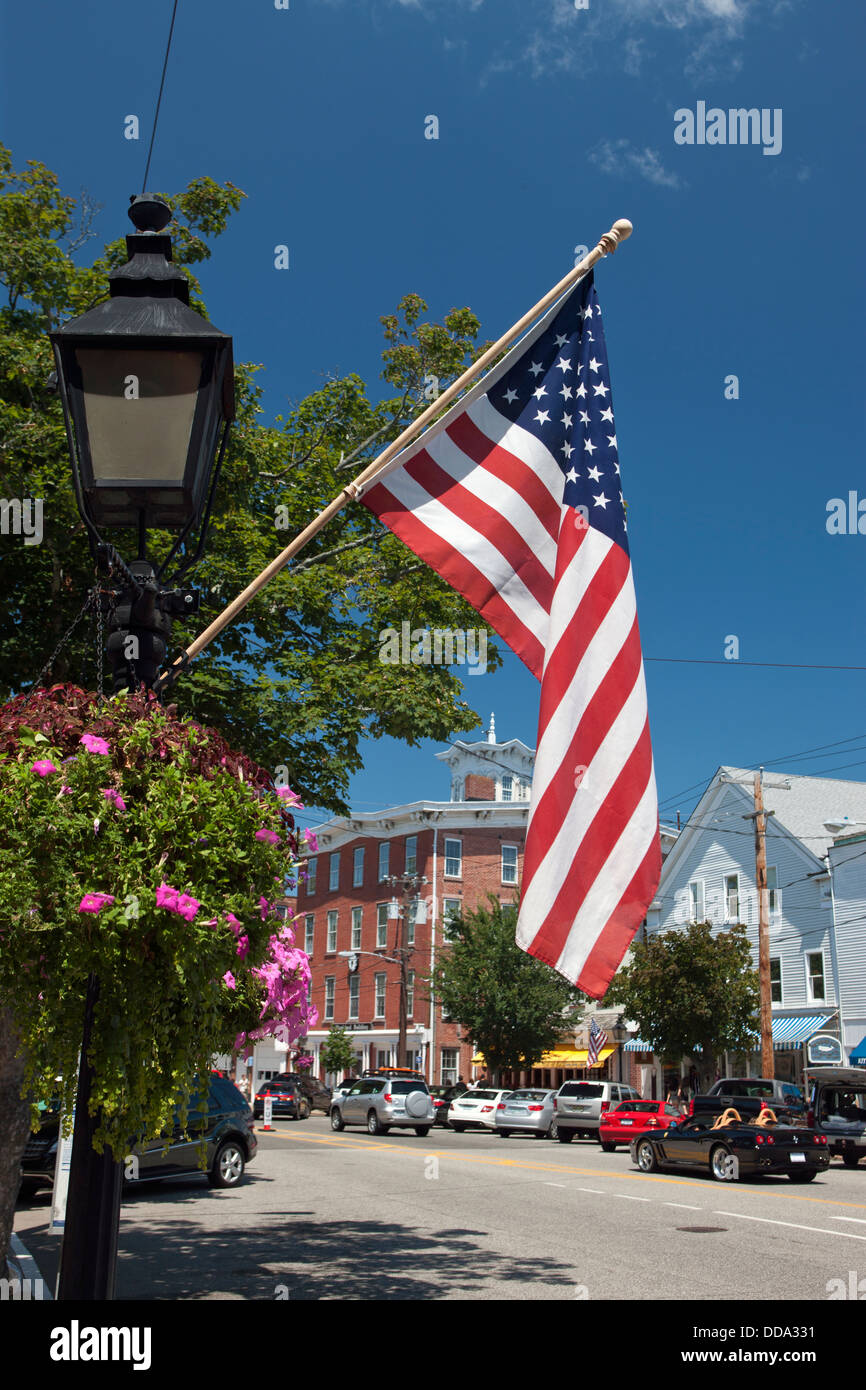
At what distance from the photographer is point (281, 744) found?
12117 millimetres

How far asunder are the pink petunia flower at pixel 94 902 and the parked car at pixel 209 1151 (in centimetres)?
1501

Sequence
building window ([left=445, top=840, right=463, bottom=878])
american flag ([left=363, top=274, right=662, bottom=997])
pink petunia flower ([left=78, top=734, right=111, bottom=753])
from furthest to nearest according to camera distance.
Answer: building window ([left=445, top=840, right=463, bottom=878]), american flag ([left=363, top=274, right=662, bottom=997]), pink petunia flower ([left=78, top=734, right=111, bottom=753])

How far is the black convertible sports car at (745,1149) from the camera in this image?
69.5ft

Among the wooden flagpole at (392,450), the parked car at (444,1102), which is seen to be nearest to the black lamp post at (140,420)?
the wooden flagpole at (392,450)

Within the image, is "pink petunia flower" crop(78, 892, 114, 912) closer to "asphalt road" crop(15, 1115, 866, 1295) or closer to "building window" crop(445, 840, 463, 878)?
"asphalt road" crop(15, 1115, 866, 1295)

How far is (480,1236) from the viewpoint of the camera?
539 inches

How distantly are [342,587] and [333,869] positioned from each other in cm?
5938

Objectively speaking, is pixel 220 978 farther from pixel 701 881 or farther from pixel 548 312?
pixel 701 881

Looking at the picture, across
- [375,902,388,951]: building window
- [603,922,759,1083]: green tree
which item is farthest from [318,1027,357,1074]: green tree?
[603,922,759,1083]: green tree

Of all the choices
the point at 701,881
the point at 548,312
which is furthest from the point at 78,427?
the point at 701,881

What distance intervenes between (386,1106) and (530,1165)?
13.8 meters

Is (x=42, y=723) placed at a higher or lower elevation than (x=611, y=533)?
lower

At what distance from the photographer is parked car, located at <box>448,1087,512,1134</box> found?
135 ft

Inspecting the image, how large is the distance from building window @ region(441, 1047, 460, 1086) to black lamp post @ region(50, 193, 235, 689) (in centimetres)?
5917
